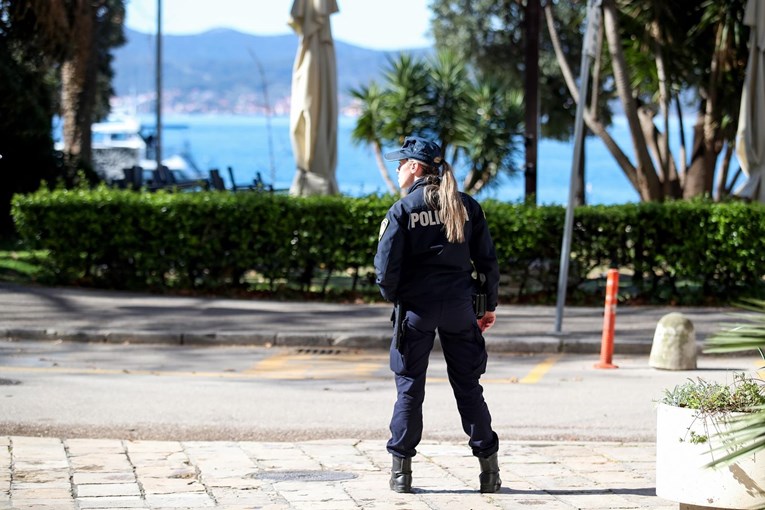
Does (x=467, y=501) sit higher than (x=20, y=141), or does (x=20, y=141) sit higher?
(x=20, y=141)

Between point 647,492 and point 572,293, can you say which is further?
point 572,293

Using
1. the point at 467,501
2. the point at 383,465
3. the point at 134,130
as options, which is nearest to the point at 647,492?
the point at 467,501

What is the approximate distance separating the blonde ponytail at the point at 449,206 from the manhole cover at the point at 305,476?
4.88 ft

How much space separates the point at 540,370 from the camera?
11273mm

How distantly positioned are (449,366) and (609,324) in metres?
5.06

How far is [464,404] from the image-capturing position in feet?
21.5

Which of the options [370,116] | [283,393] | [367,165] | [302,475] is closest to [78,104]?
[370,116]

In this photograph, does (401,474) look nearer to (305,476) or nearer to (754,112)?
(305,476)

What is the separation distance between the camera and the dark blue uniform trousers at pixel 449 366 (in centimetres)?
643

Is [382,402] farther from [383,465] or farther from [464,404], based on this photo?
[464,404]

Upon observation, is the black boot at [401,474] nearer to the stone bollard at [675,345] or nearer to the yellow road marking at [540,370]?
the yellow road marking at [540,370]

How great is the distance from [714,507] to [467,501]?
1.38 m

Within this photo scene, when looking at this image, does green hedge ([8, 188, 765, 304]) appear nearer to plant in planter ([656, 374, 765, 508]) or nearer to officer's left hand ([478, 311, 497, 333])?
officer's left hand ([478, 311, 497, 333])

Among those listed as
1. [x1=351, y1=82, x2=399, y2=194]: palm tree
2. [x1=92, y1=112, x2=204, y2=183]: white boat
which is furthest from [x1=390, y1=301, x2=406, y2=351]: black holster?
[x1=92, y1=112, x2=204, y2=183]: white boat
